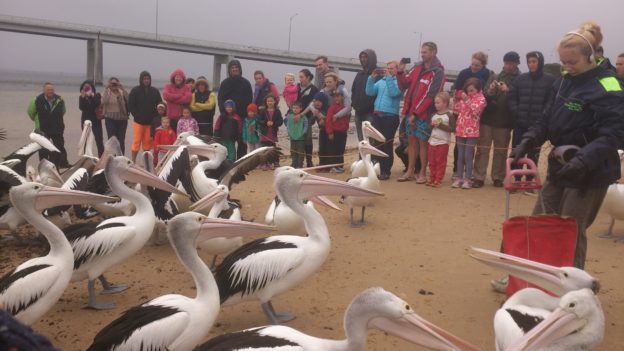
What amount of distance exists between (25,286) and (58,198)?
739 millimetres

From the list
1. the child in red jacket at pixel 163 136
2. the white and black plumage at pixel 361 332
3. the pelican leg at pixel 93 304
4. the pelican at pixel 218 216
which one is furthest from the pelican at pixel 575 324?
the child in red jacket at pixel 163 136

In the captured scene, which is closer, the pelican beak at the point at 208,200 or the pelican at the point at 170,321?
the pelican at the point at 170,321

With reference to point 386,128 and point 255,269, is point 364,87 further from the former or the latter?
point 255,269

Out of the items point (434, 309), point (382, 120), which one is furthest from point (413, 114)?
point (434, 309)

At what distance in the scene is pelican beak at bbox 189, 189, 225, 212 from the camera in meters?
4.18

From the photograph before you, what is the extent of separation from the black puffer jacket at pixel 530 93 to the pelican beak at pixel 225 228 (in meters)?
4.43

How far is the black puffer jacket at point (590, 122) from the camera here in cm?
283

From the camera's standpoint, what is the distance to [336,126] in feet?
27.3

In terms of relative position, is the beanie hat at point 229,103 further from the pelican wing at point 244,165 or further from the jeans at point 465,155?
the jeans at point 465,155

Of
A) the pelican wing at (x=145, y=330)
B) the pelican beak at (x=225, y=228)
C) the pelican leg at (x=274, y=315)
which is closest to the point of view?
the pelican wing at (x=145, y=330)

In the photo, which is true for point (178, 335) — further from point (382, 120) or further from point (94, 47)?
point (94, 47)

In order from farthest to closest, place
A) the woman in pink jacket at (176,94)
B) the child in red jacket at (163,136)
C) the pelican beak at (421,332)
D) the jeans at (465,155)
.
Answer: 1. the woman in pink jacket at (176,94)
2. the child in red jacket at (163,136)
3. the jeans at (465,155)
4. the pelican beak at (421,332)

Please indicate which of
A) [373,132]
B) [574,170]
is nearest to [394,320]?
[574,170]

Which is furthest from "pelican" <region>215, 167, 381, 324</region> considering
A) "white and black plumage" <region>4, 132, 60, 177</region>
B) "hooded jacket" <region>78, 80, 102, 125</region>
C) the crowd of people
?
"hooded jacket" <region>78, 80, 102, 125</region>
